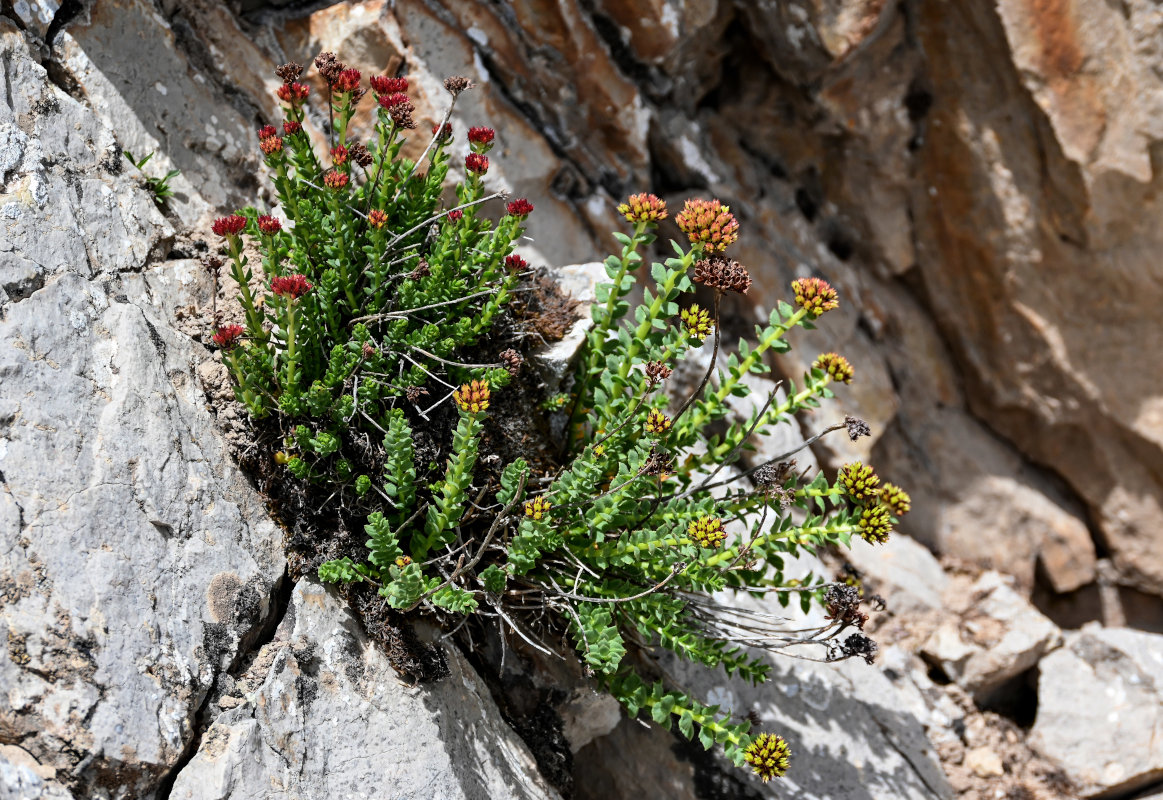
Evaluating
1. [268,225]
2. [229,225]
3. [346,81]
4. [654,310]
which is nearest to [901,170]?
[654,310]

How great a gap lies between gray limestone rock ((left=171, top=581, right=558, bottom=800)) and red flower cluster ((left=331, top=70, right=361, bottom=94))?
1983 mm

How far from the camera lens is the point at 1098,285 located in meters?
7.05

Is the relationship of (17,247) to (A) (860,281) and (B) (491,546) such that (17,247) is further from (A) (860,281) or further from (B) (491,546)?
(A) (860,281)

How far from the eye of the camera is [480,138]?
139 inches

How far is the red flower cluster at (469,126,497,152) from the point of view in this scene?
11.6 ft

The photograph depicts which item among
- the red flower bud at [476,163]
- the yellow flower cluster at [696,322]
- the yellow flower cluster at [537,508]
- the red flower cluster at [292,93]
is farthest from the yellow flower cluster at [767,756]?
the red flower cluster at [292,93]

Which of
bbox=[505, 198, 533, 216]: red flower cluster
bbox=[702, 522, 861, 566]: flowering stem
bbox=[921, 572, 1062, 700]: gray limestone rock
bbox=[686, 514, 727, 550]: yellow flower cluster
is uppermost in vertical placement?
bbox=[505, 198, 533, 216]: red flower cluster

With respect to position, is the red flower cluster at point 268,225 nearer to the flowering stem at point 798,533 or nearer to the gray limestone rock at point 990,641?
the flowering stem at point 798,533

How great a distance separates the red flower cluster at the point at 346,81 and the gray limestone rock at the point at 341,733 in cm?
198

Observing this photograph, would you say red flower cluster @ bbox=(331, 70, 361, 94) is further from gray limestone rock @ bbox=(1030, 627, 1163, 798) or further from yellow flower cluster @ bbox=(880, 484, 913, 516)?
gray limestone rock @ bbox=(1030, 627, 1163, 798)

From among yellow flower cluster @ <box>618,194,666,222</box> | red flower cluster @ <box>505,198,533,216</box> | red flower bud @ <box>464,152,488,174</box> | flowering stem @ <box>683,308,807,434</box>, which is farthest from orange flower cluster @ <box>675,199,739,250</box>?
red flower bud @ <box>464,152,488,174</box>

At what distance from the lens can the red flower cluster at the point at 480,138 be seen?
11.6ft

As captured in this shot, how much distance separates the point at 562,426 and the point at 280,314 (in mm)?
1547

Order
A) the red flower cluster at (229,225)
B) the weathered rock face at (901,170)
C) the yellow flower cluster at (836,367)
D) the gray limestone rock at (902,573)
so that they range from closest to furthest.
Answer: the red flower cluster at (229,225), the yellow flower cluster at (836,367), the weathered rock face at (901,170), the gray limestone rock at (902,573)
